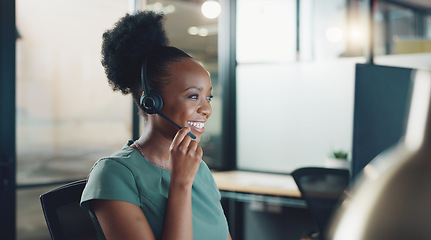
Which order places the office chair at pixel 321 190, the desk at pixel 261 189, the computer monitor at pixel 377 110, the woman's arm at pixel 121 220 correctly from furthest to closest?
the desk at pixel 261 189
the office chair at pixel 321 190
the computer monitor at pixel 377 110
the woman's arm at pixel 121 220

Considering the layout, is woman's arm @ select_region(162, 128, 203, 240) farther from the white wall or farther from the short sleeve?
the white wall

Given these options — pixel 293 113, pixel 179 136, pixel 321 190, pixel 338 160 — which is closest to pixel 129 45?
pixel 179 136

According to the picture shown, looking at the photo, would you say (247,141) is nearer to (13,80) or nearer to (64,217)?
(13,80)

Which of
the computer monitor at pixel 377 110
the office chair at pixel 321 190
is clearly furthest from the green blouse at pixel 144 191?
the office chair at pixel 321 190

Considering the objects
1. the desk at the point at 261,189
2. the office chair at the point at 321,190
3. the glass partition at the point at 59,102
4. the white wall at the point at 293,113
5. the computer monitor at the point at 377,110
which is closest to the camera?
the computer monitor at the point at 377,110

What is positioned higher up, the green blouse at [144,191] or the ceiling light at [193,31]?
the ceiling light at [193,31]

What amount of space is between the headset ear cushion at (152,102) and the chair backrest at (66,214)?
322mm

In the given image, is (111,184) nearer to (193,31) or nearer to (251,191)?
(251,191)

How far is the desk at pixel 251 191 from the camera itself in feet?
8.05

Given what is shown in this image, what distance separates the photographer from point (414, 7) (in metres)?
6.34

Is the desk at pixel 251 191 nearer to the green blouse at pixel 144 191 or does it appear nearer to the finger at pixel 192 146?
the green blouse at pixel 144 191

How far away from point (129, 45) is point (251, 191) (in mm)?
1582

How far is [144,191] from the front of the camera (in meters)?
1.06

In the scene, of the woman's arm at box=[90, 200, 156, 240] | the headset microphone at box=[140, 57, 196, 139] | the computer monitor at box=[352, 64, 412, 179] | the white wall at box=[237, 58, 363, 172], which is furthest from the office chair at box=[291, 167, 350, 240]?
the woman's arm at box=[90, 200, 156, 240]
